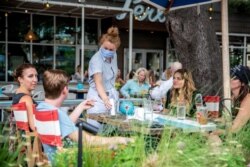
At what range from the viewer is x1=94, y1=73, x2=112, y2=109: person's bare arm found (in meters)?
4.44

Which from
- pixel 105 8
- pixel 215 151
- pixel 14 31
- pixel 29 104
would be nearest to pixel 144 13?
pixel 105 8

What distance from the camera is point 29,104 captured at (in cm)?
360

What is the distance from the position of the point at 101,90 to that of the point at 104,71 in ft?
0.88

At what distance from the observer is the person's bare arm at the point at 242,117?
10.7ft

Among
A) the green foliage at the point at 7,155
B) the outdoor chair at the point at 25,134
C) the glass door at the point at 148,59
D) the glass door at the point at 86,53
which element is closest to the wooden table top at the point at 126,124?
the outdoor chair at the point at 25,134

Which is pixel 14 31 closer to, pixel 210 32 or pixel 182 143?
pixel 210 32

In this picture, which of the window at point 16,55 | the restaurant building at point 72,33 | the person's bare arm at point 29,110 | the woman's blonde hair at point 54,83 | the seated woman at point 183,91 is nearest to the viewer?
the woman's blonde hair at point 54,83

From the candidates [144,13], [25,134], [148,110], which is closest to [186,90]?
[148,110]

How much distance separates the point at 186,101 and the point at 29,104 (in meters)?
1.90

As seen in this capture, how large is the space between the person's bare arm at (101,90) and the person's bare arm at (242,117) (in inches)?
55.8

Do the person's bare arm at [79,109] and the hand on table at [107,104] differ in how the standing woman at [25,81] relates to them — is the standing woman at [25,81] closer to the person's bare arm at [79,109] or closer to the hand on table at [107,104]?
the person's bare arm at [79,109]

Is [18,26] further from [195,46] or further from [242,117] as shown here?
[242,117]

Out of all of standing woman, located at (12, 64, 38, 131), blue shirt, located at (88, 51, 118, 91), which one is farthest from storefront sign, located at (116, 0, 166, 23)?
standing woman, located at (12, 64, 38, 131)

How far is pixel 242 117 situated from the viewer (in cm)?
338
